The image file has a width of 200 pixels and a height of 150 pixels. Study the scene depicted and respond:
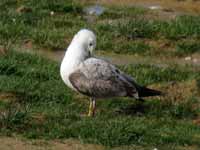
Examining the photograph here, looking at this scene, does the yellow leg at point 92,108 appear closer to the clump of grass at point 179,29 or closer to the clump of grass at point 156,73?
the clump of grass at point 156,73

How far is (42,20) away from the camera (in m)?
13.2

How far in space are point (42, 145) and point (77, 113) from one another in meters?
1.37

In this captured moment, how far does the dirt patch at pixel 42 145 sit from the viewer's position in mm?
7578

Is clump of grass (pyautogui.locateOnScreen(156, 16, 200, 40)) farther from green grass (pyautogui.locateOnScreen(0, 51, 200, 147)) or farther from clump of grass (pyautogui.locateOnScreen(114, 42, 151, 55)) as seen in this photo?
green grass (pyautogui.locateOnScreen(0, 51, 200, 147))

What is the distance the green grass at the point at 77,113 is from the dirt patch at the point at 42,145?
0.10m

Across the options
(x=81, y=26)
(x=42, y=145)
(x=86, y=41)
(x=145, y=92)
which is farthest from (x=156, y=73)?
(x=42, y=145)

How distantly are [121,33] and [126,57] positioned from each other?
0.75m

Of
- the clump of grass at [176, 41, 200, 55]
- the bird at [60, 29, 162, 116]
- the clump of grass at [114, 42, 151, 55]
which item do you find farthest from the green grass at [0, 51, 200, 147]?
the clump of grass at [176, 41, 200, 55]

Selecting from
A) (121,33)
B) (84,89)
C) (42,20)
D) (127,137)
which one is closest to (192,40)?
(121,33)

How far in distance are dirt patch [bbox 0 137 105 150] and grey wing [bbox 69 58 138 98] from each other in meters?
1.11

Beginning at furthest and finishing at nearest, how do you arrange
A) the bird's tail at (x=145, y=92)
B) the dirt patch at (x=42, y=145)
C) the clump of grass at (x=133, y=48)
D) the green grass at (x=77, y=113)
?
the clump of grass at (x=133, y=48) < the bird's tail at (x=145, y=92) < the green grass at (x=77, y=113) < the dirt patch at (x=42, y=145)

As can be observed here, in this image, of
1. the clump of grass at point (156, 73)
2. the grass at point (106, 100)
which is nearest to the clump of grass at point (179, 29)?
the grass at point (106, 100)

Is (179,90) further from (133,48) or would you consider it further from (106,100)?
(133,48)

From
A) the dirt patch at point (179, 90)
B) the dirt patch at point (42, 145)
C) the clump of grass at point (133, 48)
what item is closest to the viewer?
the dirt patch at point (42, 145)
